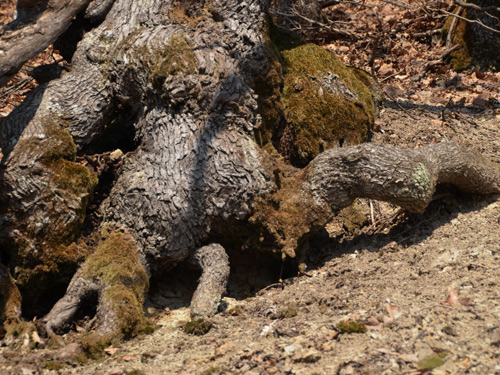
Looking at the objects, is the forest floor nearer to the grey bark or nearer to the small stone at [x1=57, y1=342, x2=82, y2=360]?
the small stone at [x1=57, y1=342, x2=82, y2=360]

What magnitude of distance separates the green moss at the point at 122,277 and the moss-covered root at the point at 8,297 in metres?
0.53

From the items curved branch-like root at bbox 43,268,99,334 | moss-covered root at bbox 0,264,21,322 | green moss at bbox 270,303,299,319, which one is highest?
moss-covered root at bbox 0,264,21,322

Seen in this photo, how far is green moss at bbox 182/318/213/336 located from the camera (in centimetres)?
376

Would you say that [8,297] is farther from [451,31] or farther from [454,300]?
[451,31]

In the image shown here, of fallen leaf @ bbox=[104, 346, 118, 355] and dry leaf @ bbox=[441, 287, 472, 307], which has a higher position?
fallen leaf @ bbox=[104, 346, 118, 355]

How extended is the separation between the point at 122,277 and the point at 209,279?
70cm

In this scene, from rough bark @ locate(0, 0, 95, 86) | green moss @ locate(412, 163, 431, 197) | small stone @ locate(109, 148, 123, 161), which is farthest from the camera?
small stone @ locate(109, 148, 123, 161)

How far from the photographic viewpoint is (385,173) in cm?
452

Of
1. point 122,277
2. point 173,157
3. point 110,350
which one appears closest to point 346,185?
point 173,157

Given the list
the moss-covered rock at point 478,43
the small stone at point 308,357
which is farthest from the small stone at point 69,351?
the moss-covered rock at point 478,43

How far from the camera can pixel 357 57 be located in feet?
28.0

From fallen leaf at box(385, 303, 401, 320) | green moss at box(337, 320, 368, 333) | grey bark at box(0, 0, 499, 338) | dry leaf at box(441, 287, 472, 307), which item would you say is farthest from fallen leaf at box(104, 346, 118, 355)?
dry leaf at box(441, 287, 472, 307)

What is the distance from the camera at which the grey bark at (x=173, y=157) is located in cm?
418

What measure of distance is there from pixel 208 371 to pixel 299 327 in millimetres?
756
